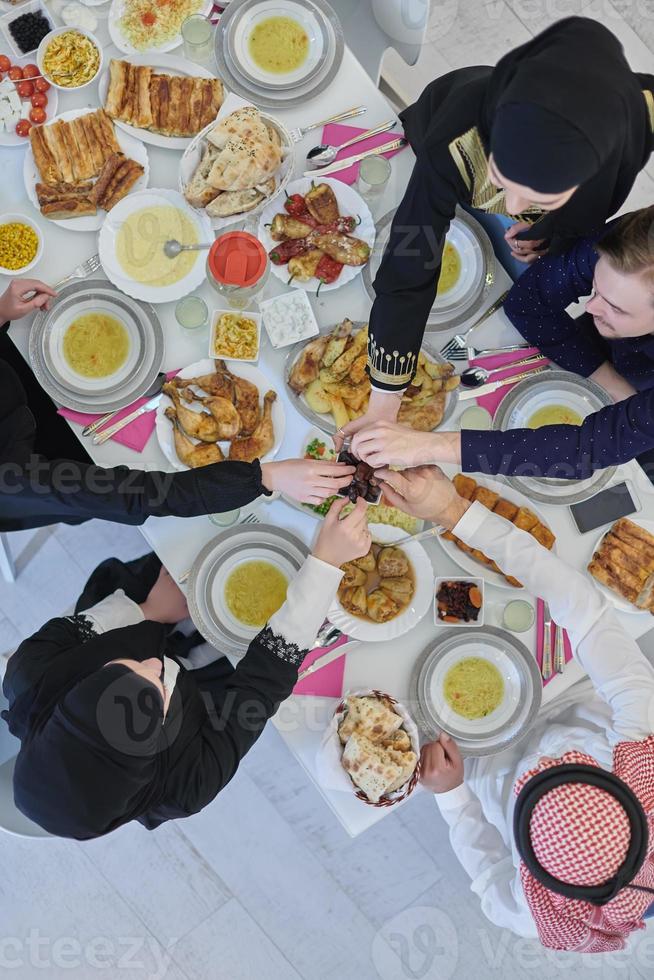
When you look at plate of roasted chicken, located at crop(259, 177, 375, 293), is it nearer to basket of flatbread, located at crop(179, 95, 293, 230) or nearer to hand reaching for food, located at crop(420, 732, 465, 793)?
basket of flatbread, located at crop(179, 95, 293, 230)

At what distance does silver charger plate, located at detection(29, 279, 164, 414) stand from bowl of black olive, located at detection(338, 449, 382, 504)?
0.50 meters

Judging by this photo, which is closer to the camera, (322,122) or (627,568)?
(627,568)

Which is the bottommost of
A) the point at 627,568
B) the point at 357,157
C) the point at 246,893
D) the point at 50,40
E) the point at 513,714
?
the point at 246,893

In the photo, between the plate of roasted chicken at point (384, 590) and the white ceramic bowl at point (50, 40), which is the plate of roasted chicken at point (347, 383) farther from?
the white ceramic bowl at point (50, 40)

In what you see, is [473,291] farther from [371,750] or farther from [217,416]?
[371,750]

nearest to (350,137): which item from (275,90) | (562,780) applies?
(275,90)

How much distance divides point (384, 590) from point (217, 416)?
21.7 inches

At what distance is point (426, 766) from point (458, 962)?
121 cm

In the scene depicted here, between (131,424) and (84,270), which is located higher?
(84,270)

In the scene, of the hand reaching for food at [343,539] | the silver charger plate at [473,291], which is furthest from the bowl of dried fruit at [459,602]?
the silver charger plate at [473,291]

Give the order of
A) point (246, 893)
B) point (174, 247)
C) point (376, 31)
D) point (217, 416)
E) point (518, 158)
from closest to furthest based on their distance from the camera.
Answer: point (518, 158) < point (217, 416) < point (174, 247) < point (376, 31) < point (246, 893)

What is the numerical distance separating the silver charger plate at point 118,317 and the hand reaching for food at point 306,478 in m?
0.38

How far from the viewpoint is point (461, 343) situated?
6.48 feet

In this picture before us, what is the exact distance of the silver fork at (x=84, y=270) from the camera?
195 centimetres
